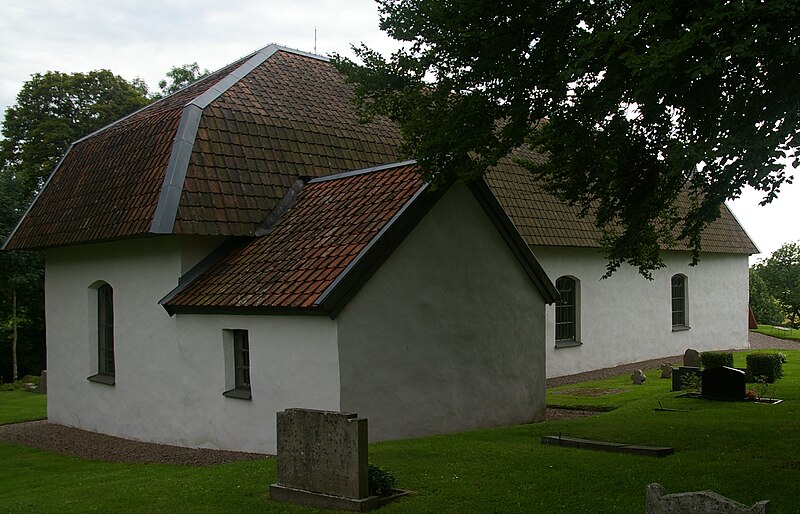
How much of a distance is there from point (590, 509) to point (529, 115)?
5279mm

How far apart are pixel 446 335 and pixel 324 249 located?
2697 millimetres

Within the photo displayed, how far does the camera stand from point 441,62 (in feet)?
36.1

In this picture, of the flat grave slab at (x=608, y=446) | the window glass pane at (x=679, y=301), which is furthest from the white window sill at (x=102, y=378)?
the window glass pane at (x=679, y=301)

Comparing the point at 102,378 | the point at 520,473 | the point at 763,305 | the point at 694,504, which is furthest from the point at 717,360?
the point at 763,305

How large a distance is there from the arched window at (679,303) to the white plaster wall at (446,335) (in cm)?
1577

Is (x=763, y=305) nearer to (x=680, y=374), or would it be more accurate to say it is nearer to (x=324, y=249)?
(x=680, y=374)

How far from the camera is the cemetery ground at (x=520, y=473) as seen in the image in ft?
28.5

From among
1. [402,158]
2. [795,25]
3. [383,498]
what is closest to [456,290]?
[402,158]

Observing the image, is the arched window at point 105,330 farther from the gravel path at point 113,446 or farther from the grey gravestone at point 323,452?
the grey gravestone at point 323,452

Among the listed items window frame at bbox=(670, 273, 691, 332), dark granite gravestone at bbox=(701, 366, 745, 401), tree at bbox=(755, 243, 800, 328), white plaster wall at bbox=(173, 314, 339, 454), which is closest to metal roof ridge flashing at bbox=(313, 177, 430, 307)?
white plaster wall at bbox=(173, 314, 339, 454)

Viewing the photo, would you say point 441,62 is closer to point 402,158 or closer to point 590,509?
point 402,158

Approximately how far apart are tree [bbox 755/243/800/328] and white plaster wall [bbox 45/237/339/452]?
48.5 m

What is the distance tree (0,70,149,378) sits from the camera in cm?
3478

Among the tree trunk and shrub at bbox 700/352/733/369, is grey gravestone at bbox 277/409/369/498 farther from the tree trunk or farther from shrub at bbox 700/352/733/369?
the tree trunk
